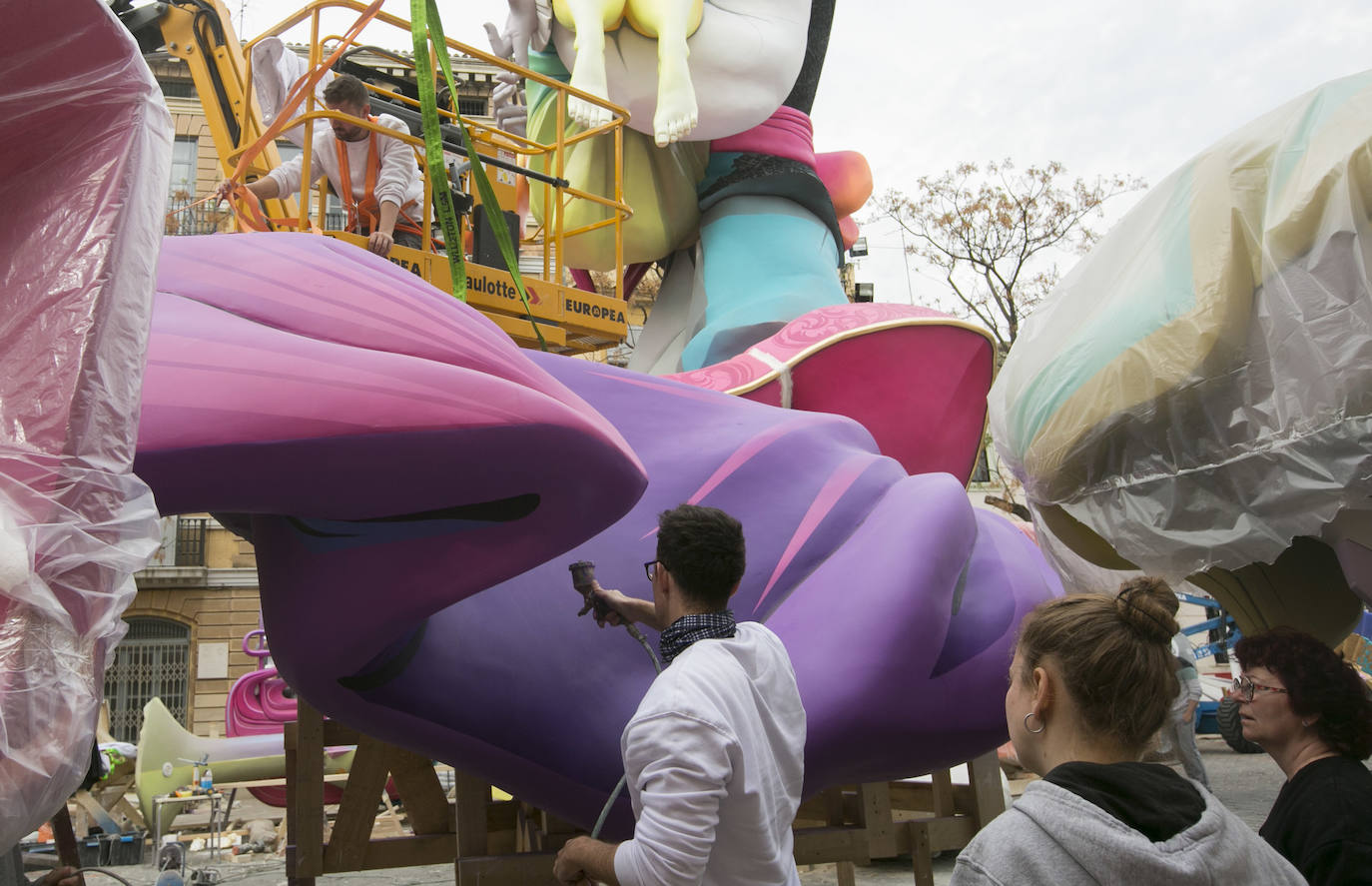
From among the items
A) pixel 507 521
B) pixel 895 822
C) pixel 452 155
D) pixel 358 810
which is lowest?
pixel 895 822

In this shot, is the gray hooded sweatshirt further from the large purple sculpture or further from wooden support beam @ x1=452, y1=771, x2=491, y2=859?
wooden support beam @ x1=452, y1=771, x2=491, y2=859

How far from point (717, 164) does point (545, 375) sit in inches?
151

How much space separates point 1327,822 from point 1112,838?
0.96m

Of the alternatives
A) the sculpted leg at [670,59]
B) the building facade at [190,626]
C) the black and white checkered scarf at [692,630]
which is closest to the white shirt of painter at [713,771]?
the black and white checkered scarf at [692,630]

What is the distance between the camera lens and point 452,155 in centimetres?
707

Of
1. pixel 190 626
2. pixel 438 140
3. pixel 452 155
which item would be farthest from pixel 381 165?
pixel 190 626

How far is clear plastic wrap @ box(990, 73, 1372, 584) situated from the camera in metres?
2.47

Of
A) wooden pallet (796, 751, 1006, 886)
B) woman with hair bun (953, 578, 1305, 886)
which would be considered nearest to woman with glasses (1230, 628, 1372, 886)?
woman with hair bun (953, 578, 1305, 886)

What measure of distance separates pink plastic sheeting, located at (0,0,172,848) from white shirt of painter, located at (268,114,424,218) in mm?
3373

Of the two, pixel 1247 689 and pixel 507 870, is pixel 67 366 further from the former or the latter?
pixel 1247 689

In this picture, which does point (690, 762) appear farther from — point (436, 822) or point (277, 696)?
point (277, 696)

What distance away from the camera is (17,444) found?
1.49 m

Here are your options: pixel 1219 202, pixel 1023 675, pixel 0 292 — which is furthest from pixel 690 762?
pixel 1219 202

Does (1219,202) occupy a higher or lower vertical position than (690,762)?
higher
